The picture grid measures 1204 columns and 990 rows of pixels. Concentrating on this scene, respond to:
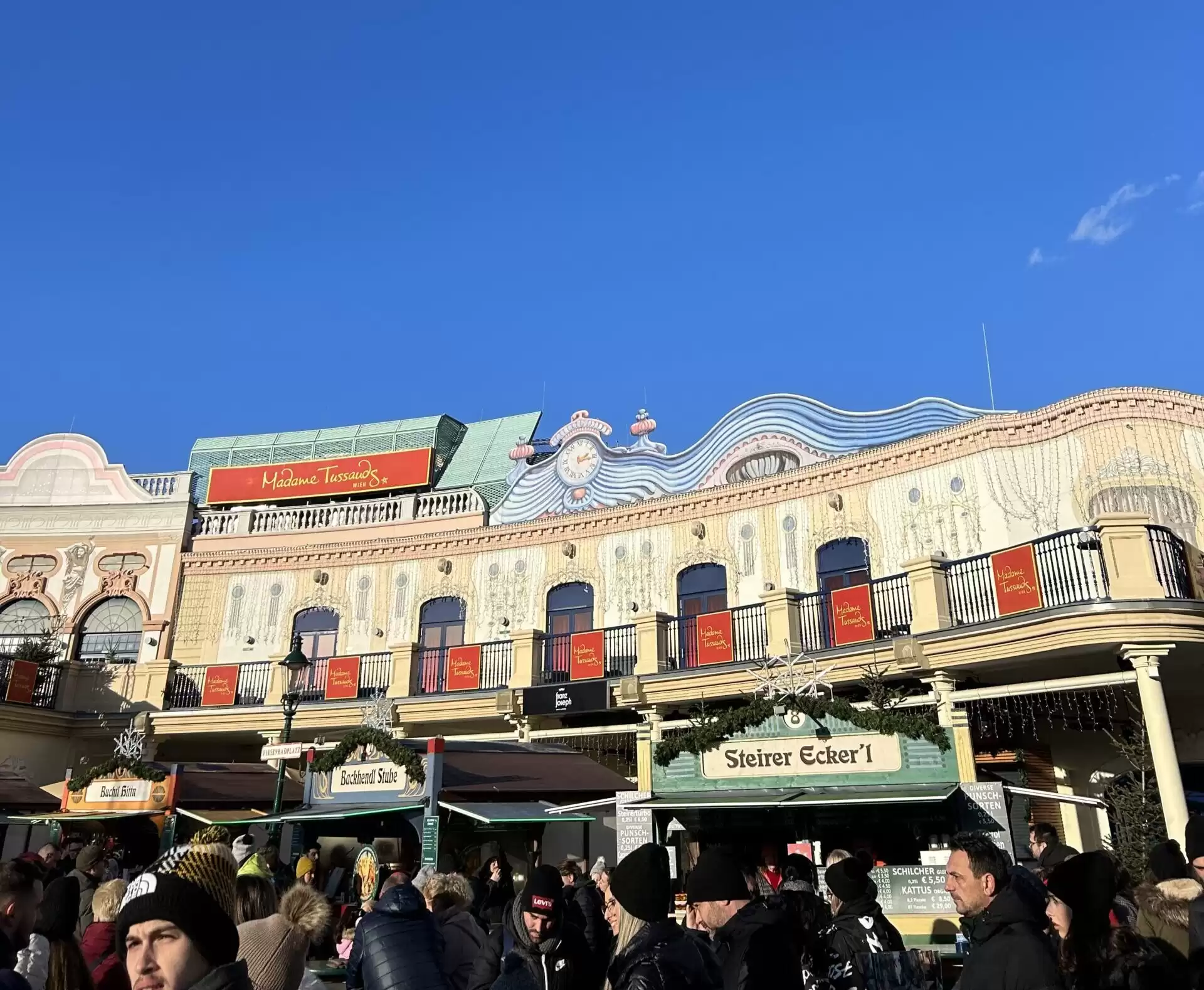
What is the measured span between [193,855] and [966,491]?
18.9 meters

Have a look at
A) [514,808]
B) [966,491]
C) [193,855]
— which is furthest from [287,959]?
[966,491]

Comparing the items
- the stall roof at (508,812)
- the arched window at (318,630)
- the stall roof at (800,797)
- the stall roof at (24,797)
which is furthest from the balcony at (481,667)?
the stall roof at (800,797)

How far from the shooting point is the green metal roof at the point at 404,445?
32.5 metres

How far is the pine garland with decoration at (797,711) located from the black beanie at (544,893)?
7.67 metres

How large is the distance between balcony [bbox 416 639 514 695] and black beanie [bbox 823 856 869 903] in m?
15.9

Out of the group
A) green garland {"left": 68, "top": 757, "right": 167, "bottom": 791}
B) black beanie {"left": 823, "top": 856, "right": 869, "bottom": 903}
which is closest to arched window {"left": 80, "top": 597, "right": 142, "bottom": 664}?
green garland {"left": 68, "top": 757, "right": 167, "bottom": 791}

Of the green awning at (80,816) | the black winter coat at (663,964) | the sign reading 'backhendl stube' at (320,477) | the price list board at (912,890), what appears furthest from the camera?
the sign reading 'backhendl stube' at (320,477)

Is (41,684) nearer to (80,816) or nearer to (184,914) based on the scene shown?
(80,816)

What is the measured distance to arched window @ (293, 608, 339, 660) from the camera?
2566 centimetres

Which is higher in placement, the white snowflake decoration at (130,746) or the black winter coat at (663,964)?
the white snowflake decoration at (130,746)

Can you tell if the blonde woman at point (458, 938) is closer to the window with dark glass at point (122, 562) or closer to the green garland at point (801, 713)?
the green garland at point (801, 713)

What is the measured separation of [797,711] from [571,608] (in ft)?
41.2

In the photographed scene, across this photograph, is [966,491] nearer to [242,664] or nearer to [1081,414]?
[1081,414]

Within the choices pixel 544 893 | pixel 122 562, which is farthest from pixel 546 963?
pixel 122 562
